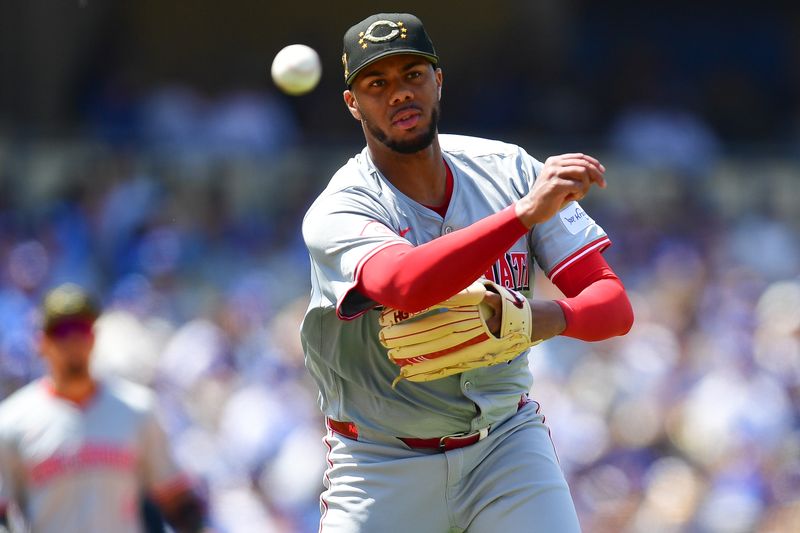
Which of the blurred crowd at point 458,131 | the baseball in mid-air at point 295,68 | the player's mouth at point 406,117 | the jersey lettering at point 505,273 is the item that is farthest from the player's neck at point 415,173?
the blurred crowd at point 458,131

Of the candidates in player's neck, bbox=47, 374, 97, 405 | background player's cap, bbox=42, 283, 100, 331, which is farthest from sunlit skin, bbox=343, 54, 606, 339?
player's neck, bbox=47, 374, 97, 405

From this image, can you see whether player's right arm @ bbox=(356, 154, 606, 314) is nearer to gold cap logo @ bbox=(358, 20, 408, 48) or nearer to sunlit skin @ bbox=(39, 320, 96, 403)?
gold cap logo @ bbox=(358, 20, 408, 48)

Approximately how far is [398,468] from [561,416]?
19.2 feet

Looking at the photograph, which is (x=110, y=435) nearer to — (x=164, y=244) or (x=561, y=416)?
(x=561, y=416)

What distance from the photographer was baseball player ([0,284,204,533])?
18.5 feet

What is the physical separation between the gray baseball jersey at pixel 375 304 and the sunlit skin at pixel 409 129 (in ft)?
0.19

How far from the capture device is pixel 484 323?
381cm

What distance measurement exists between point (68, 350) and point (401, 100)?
2.41 meters

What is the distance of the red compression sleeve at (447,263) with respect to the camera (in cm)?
365

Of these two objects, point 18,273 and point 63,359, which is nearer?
point 63,359

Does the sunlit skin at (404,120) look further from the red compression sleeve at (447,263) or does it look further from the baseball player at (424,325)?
the red compression sleeve at (447,263)

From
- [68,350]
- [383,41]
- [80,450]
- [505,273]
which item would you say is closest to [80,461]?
[80,450]

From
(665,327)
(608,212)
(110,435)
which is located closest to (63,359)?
(110,435)

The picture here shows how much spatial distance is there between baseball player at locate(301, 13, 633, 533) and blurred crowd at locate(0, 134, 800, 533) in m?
4.23
